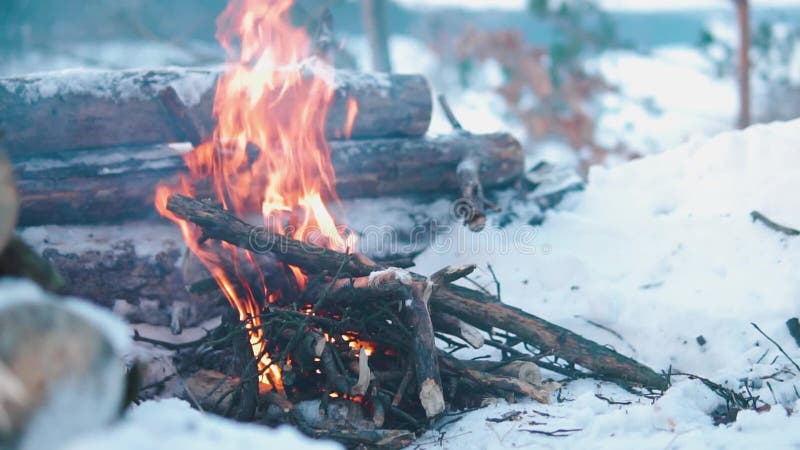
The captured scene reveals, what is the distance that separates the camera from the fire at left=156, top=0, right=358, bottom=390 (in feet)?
14.4

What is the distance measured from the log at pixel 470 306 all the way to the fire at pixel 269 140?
515 millimetres

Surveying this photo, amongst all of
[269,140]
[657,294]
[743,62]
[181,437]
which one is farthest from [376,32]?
[181,437]

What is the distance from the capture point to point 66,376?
1.42 metres

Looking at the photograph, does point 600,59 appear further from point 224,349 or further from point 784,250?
point 224,349

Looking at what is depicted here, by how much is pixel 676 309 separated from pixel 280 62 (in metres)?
3.37

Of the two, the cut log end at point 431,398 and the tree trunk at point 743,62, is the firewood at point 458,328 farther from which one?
the tree trunk at point 743,62

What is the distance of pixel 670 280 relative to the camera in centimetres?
441

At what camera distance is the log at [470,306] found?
3461 millimetres

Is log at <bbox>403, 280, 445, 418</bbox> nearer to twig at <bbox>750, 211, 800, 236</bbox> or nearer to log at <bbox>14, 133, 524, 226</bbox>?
log at <bbox>14, 133, 524, 226</bbox>

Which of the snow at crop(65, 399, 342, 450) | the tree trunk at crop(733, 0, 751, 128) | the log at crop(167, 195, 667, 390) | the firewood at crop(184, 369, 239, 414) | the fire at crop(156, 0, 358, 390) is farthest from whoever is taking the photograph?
the tree trunk at crop(733, 0, 751, 128)

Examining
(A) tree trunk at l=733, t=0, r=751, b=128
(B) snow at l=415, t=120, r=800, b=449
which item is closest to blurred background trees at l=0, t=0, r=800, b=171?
(A) tree trunk at l=733, t=0, r=751, b=128

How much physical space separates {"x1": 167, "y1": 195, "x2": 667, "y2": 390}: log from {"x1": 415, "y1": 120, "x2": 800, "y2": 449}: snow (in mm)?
143

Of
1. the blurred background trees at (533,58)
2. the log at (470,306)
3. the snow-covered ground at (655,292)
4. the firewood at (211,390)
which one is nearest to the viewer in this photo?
the snow-covered ground at (655,292)

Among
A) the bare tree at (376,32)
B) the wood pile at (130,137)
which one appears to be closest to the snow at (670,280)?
the wood pile at (130,137)
